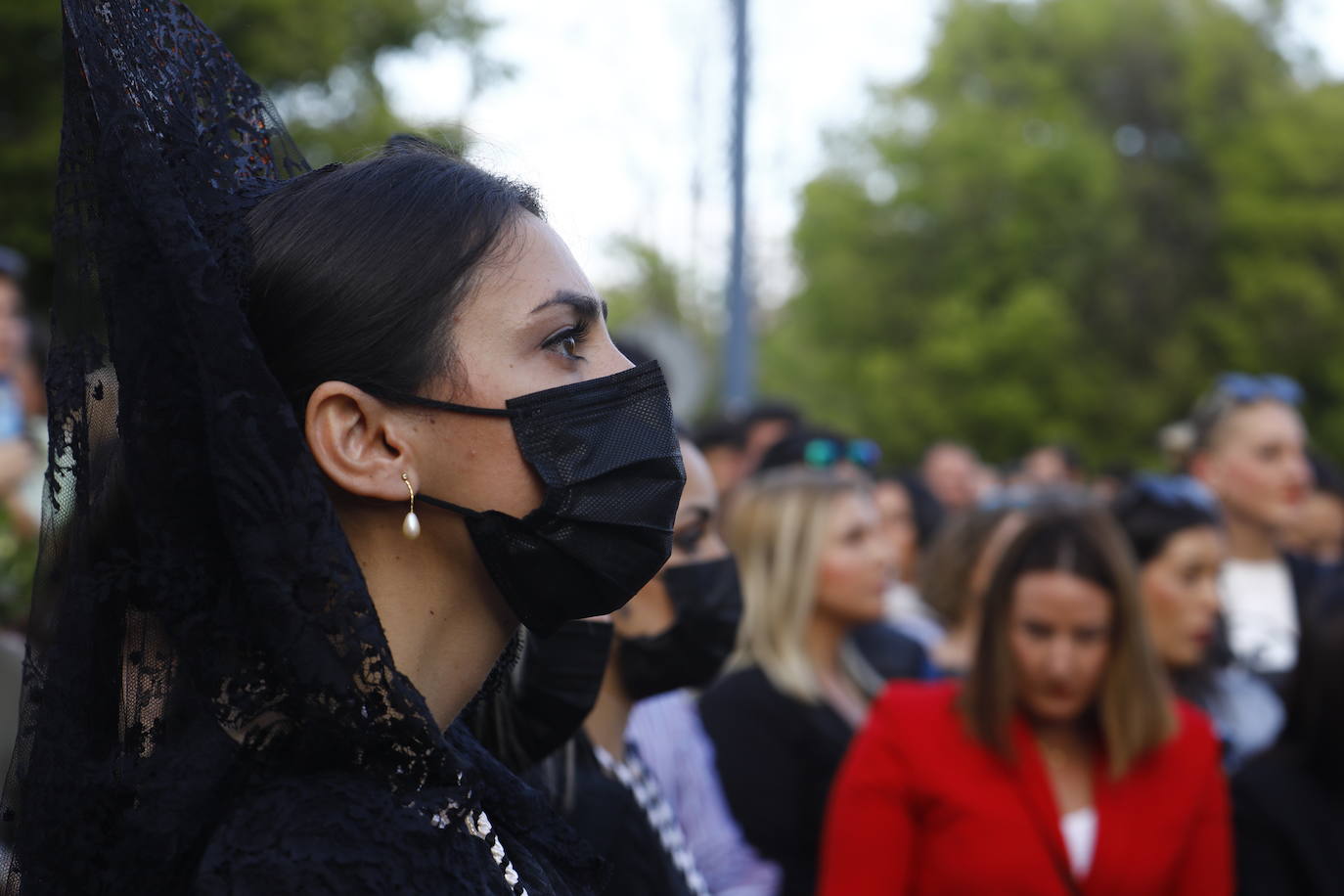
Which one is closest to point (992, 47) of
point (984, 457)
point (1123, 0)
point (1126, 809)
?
point (1123, 0)

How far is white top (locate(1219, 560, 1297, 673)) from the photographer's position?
17.5 ft

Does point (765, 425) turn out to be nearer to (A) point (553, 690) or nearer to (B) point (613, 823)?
(B) point (613, 823)

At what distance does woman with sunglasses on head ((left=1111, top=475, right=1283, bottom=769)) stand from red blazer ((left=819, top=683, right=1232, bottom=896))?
106cm

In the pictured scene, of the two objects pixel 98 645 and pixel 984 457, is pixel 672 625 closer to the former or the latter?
pixel 98 645

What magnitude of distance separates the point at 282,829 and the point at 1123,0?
3628cm

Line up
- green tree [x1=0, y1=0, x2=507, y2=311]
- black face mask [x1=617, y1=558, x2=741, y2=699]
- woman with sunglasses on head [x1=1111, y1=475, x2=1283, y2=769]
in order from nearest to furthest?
black face mask [x1=617, y1=558, x2=741, y2=699], woman with sunglasses on head [x1=1111, y1=475, x2=1283, y2=769], green tree [x1=0, y1=0, x2=507, y2=311]

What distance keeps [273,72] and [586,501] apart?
12.1 m

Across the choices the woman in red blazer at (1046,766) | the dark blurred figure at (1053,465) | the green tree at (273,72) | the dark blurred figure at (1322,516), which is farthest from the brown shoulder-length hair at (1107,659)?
the dark blurred figure at (1053,465)

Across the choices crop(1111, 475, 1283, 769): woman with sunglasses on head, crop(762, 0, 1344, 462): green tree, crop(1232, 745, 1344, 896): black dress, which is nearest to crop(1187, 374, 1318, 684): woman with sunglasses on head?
crop(1111, 475, 1283, 769): woman with sunglasses on head

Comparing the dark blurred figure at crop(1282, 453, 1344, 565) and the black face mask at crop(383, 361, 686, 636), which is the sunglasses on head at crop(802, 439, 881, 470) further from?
the black face mask at crop(383, 361, 686, 636)

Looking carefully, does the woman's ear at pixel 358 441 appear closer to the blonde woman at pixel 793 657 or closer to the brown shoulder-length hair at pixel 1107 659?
the brown shoulder-length hair at pixel 1107 659

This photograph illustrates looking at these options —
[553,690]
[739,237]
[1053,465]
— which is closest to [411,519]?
[553,690]

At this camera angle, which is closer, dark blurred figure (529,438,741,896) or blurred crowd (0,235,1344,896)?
dark blurred figure (529,438,741,896)

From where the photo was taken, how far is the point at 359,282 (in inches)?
72.2
